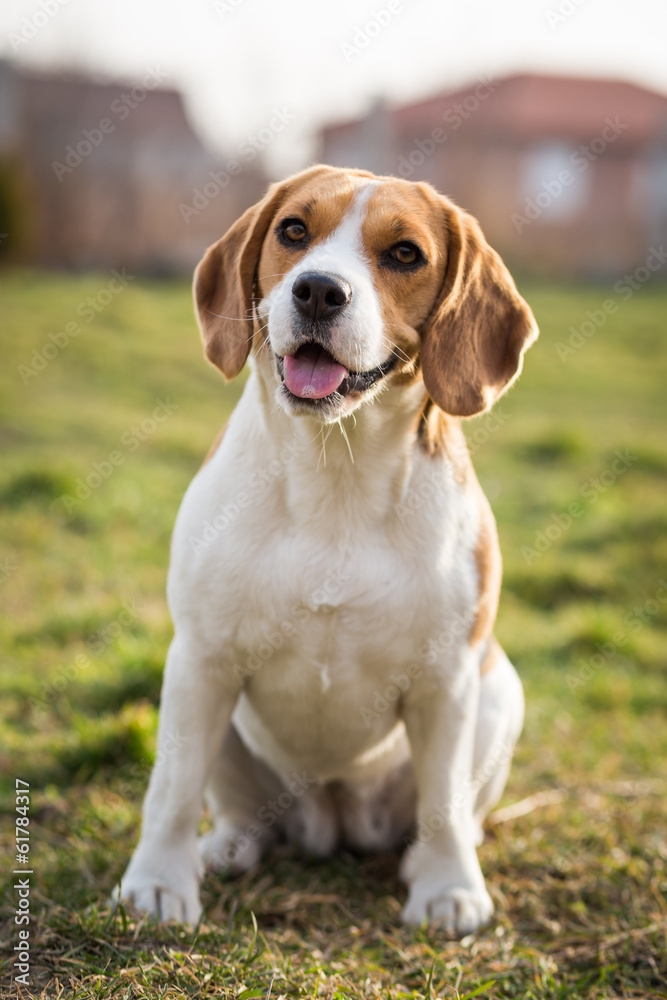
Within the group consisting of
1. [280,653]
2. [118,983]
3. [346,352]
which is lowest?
[118,983]

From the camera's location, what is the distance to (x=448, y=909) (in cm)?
288

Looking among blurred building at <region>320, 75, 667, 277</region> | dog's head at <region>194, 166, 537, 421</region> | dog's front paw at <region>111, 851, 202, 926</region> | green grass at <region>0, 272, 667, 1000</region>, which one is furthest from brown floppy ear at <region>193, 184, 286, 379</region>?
blurred building at <region>320, 75, 667, 277</region>

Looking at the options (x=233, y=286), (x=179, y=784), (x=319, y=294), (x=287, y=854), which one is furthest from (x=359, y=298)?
(x=287, y=854)

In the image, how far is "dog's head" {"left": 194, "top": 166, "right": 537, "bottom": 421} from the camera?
2.43 m

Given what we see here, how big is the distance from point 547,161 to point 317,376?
25349 millimetres

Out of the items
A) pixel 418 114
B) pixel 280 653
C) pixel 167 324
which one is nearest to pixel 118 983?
pixel 280 653

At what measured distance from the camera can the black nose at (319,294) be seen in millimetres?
2354

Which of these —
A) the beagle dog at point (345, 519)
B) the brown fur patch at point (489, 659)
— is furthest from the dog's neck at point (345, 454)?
the brown fur patch at point (489, 659)

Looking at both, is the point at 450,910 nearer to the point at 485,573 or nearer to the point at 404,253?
the point at 485,573

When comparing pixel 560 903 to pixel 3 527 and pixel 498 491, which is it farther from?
pixel 498 491

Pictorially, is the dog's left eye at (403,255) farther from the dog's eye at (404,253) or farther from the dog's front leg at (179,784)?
the dog's front leg at (179,784)

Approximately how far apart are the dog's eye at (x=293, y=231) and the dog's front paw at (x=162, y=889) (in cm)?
183

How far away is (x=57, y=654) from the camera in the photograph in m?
4.66

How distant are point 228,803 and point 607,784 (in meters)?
1.68
